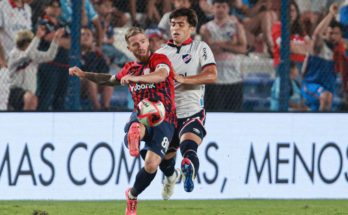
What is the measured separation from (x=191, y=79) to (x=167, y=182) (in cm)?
127

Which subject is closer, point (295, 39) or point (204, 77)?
point (204, 77)

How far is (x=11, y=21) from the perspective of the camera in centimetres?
1298

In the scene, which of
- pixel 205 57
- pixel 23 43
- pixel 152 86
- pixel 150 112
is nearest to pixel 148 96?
pixel 152 86

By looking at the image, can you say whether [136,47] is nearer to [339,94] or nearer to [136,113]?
[136,113]

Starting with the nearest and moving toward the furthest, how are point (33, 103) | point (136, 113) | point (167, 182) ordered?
point (136, 113), point (167, 182), point (33, 103)

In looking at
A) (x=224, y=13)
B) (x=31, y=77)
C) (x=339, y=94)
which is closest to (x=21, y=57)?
(x=31, y=77)

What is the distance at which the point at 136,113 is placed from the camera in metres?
8.83

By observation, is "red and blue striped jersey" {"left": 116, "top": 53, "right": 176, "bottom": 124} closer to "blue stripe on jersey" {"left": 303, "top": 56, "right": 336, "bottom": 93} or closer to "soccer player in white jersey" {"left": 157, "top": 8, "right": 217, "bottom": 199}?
"soccer player in white jersey" {"left": 157, "top": 8, "right": 217, "bottom": 199}

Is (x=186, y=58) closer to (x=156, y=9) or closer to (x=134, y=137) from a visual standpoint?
(x=134, y=137)

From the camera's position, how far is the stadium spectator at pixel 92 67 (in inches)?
522

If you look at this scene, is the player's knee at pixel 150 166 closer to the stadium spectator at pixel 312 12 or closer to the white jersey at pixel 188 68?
the white jersey at pixel 188 68

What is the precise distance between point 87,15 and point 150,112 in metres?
5.09

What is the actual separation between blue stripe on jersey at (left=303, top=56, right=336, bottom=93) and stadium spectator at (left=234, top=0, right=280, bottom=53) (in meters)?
0.69

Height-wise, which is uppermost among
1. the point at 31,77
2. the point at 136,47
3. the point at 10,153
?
the point at 136,47
